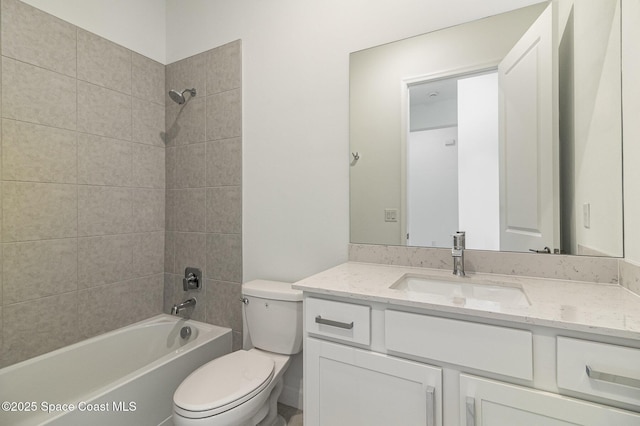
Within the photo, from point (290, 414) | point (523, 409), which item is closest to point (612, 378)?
point (523, 409)

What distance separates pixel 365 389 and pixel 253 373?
1.86ft

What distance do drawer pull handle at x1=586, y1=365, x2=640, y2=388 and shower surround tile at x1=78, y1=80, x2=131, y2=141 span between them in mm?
2447

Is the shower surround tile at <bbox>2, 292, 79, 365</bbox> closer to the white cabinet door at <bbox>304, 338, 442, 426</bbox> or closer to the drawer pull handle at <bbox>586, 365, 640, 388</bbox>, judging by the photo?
the white cabinet door at <bbox>304, 338, 442, 426</bbox>

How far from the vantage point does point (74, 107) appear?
170 cm

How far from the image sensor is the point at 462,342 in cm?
84

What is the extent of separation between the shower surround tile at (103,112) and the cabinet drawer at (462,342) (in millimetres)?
1988

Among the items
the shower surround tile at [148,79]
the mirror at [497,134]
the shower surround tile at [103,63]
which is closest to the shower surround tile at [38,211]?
the shower surround tile at [103,63]

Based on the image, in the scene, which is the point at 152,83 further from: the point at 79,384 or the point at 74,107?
the point at 79,384

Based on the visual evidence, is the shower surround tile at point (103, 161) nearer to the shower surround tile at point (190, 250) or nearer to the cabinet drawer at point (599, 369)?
the shower surround tile at point (190, 250)

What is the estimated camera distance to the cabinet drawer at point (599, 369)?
2.19 ft

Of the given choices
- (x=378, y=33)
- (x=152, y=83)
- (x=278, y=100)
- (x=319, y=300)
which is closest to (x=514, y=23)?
(x=378, y=33)

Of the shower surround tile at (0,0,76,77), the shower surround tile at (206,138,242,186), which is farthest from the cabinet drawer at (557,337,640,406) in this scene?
the shower surround tile at (0,0,76,77)

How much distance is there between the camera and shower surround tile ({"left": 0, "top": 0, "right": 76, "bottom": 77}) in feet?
4.73

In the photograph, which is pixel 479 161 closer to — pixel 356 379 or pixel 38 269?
pixel 356 379
